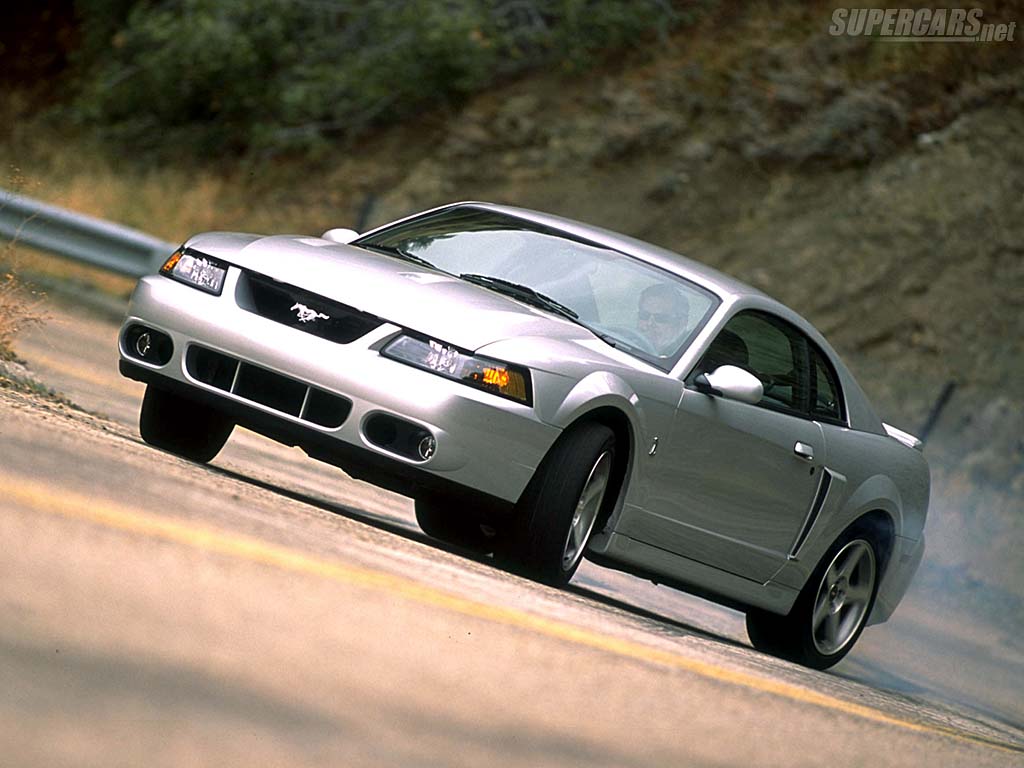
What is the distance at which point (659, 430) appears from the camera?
783cm

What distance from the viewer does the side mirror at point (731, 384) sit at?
8.00 metres

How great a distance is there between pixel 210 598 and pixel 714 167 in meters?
19.9

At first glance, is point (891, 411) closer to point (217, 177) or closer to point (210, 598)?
point (217, 177)

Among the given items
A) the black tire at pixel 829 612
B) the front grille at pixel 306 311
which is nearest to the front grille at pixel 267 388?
the front grille at pixel 306 311

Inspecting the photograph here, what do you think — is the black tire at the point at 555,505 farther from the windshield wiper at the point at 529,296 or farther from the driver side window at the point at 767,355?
the driver side window at the point at 767,355

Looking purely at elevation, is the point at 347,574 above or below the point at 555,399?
below

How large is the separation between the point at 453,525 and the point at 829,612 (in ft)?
6.21

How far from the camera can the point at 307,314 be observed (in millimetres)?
7492

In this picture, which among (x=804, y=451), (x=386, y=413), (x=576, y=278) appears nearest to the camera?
(x=386, y=413)

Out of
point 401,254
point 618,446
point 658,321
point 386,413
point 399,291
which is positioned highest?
point 658,321

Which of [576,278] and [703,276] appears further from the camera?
[703,276]

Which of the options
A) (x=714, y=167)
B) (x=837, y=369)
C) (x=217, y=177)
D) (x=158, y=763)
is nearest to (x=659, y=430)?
(x=837, y=369)

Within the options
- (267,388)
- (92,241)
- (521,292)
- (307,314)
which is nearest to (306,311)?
(307,314)

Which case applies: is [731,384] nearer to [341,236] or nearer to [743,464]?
Answer: [743,464]
